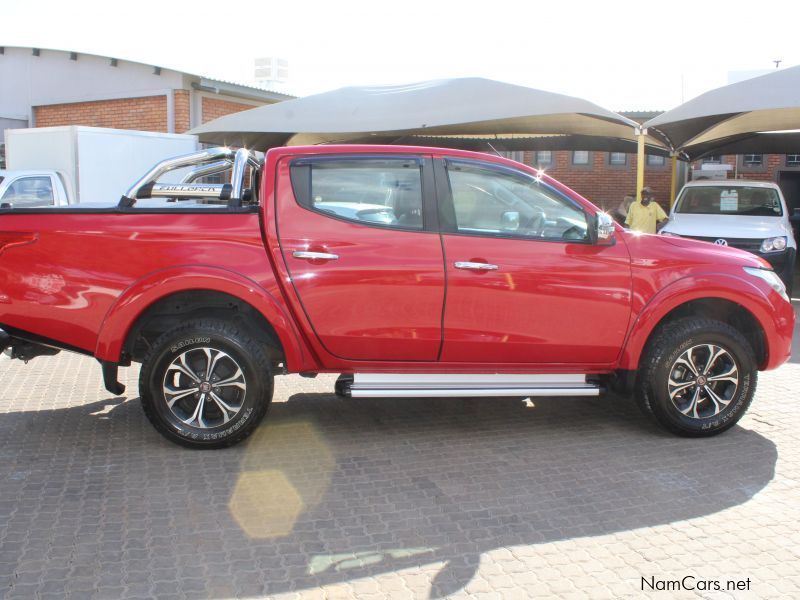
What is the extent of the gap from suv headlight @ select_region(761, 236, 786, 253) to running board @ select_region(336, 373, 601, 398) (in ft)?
22.5

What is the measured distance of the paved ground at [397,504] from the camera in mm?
3332

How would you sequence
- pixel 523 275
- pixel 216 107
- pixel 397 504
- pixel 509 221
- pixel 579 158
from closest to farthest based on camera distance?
pixel 397 504
pixel 523 275
pixel 509 221
pixel 216 107
pixel 579 158

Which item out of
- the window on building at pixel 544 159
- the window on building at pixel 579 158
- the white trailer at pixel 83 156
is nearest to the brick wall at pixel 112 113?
the white trailer at pixel 83 156

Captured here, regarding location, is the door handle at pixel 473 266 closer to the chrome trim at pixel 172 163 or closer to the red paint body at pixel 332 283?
the red paint body at pixel 332 283

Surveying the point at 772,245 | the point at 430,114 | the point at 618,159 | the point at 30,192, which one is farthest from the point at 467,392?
the point at 618,159

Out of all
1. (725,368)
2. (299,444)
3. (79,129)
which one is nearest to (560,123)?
(79,129)

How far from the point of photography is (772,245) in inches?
421

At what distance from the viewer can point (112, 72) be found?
17.1 metres

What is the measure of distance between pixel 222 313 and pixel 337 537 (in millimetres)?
1903

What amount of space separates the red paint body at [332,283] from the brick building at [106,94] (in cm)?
1215

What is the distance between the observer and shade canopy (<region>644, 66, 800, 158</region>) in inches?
442

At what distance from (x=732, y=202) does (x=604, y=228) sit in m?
8.29

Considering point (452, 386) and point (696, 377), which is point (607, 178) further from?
point (452, 386)

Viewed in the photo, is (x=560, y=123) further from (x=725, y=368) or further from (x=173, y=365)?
(x=173, y=365)
